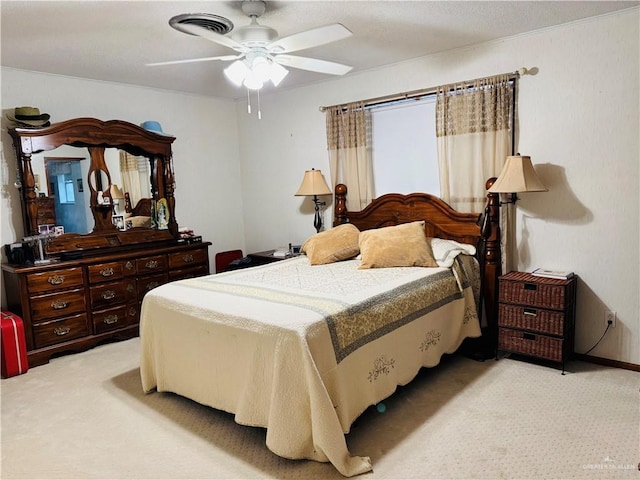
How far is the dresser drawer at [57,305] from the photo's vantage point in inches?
138

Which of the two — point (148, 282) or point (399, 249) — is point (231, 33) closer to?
point (399, 249)

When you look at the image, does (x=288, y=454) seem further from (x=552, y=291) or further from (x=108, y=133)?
(x=108, y=133)

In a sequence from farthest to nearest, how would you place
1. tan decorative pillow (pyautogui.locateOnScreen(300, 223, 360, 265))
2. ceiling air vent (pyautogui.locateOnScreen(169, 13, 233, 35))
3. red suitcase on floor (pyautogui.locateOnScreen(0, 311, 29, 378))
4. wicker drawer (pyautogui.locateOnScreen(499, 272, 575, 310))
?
tan decorative pillow (pyautogui.locateOnScreen(300, 223, 360, 265)), red suitcase on floor (pyautogui.locateOnScreen(0, 311, 29, 378)), wicker drawer (pyautogui.locateOnScreen(499, 272, 575, 310)), ceiling air vent (pyautogui.locateOnScreen(169, 13, 233, 35))

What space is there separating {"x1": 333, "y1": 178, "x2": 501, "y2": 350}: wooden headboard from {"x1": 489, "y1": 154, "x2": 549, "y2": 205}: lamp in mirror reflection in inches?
7.7

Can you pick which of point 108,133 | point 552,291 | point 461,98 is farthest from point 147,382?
point 461,98

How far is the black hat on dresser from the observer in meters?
3.61

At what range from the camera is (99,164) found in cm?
411

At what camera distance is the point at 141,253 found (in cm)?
412

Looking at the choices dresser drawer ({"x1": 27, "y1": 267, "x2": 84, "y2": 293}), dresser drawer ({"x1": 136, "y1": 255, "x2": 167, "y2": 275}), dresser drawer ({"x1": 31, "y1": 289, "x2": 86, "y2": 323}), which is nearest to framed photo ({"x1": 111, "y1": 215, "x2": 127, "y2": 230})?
dresser drawer ({"x1": 136, "y1": 255, "x2": 167, "y2": 275})

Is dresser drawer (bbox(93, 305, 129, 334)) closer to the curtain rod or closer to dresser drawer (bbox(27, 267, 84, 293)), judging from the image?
dresser drawer (bbox(27, 267, 84, 293))

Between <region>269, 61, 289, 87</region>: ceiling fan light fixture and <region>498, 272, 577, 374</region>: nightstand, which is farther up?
<region>269, 61, 289, 87</region>: ceiling fan light fixture

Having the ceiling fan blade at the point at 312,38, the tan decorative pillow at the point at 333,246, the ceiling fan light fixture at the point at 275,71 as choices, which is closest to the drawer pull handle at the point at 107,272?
the tan decorative pillow at the point at 333,246

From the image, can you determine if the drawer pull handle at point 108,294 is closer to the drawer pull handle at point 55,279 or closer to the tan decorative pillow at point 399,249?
the drawer pull handle at point 55,279

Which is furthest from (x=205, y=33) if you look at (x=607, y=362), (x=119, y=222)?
(x=607, y=362)
